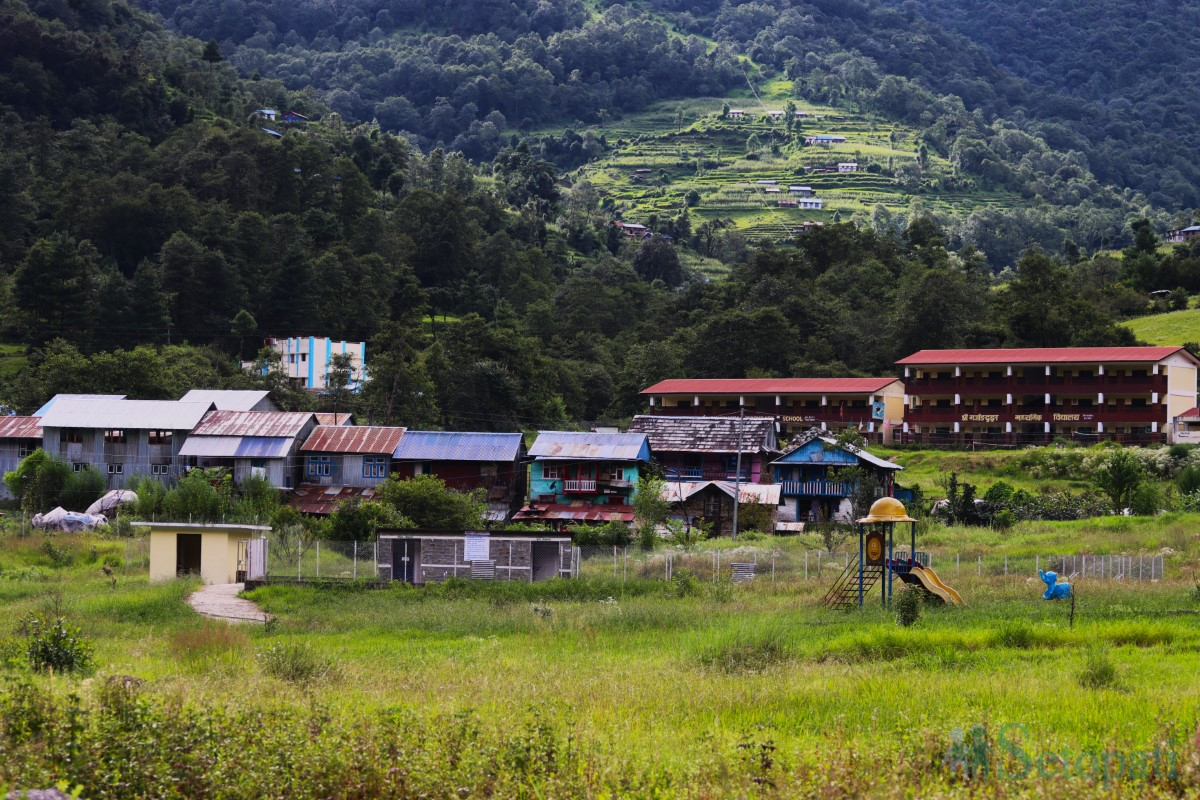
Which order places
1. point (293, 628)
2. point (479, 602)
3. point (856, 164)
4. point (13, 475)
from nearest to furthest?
point (293, 628) < point (479, 602) < point (13, 475) < point (856, 164)

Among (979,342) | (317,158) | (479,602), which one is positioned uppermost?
(317,158)

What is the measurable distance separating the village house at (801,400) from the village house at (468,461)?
52.3 ft

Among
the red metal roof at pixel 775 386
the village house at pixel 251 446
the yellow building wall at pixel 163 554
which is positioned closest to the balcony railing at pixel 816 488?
the red metal roof at pixel 775 386

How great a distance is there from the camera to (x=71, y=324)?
74.8 m

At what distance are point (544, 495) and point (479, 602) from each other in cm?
2529

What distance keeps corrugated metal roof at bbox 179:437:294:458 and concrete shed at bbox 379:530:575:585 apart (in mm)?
20457

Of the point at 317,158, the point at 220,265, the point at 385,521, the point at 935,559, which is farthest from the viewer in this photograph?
the point at 317,158

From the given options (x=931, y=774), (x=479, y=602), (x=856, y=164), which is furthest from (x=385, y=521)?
(x=856, y=164)

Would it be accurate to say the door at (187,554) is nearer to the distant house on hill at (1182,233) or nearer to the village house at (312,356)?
the village house at (312,356)

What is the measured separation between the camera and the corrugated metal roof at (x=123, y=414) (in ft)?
176

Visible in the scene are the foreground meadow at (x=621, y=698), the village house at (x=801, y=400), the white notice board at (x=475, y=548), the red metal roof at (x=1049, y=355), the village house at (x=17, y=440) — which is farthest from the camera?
the village house at (x=801, y=400)

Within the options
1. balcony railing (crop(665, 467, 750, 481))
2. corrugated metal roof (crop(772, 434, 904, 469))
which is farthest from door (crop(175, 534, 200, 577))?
corrugated metal roof (crop(772, 434, 904, 469))

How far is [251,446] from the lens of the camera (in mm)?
53062

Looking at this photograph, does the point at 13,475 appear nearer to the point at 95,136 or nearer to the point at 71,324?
the point at 71,324
